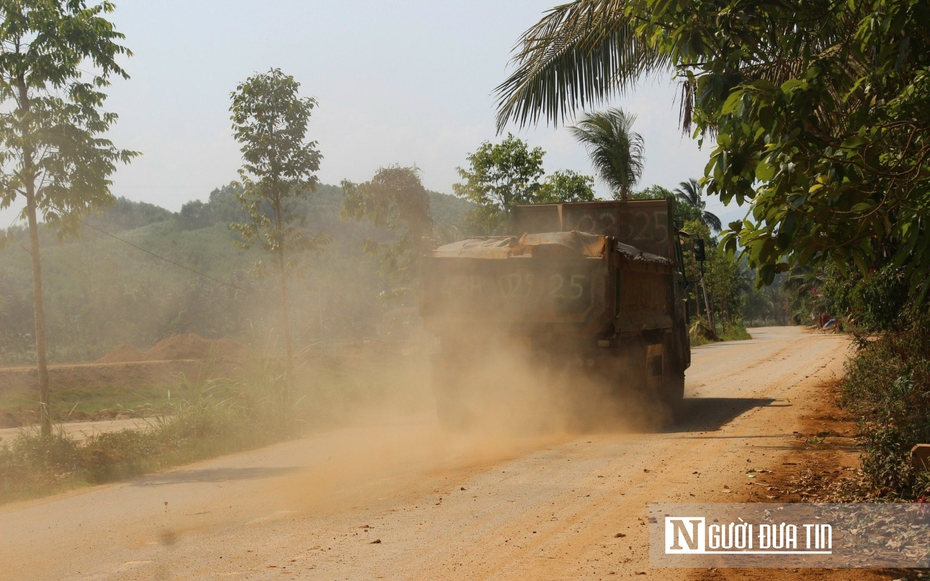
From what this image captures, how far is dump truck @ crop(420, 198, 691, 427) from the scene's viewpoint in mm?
10422

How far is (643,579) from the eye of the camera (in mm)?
4715

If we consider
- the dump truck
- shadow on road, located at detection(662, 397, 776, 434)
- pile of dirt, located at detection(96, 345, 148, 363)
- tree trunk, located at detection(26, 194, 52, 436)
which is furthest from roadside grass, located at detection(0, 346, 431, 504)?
pile of dirt, located at detection(96, 345, 148, 363)

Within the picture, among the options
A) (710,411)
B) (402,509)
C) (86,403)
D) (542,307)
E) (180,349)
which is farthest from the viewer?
(180,349)

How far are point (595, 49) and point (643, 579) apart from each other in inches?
301

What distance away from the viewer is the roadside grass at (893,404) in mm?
6246

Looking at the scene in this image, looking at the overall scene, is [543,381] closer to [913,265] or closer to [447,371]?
[447,371]

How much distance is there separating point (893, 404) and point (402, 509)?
6.03m

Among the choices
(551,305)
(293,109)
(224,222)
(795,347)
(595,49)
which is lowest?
(795,347)

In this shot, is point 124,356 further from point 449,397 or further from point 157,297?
point 449,397

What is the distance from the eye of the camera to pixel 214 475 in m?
9.49

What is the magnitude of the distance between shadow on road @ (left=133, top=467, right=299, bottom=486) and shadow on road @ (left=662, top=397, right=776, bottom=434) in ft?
16.4

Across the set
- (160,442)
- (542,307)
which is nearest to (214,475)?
(160,442)

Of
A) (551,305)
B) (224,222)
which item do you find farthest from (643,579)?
(224,222)
